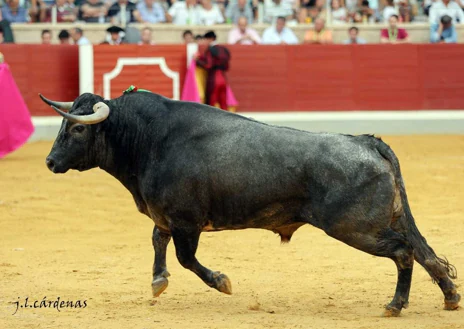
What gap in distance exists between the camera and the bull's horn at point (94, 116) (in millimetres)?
5715

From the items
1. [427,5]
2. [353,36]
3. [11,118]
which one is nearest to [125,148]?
[11,118]

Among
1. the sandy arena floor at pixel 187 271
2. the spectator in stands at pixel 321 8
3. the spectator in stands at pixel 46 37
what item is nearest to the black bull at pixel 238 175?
the sandy arena floor at pixel 187 271

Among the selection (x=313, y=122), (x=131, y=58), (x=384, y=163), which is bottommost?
(x=313, y=122)

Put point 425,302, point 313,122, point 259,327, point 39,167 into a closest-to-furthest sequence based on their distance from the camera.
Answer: point 259,327 → point 425,302 → point 39,167 → point 313,122

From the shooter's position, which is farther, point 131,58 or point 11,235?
point 131,58

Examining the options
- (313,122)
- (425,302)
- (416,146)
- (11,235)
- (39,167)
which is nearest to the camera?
(425,302)

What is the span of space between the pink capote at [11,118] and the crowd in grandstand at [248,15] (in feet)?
8.21

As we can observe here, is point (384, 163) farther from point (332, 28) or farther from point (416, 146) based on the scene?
point (332, 28)

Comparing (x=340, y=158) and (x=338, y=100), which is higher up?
(x=340, y=158)

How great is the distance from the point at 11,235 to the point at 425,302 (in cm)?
387

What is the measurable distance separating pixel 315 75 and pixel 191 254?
973cm

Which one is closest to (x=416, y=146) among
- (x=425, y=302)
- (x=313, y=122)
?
(x=313, y=122)

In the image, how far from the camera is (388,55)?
15242mm

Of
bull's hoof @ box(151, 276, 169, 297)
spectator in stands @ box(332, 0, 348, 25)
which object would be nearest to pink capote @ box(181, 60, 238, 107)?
spectator in stands @ box(332, 0, 348, 25)
